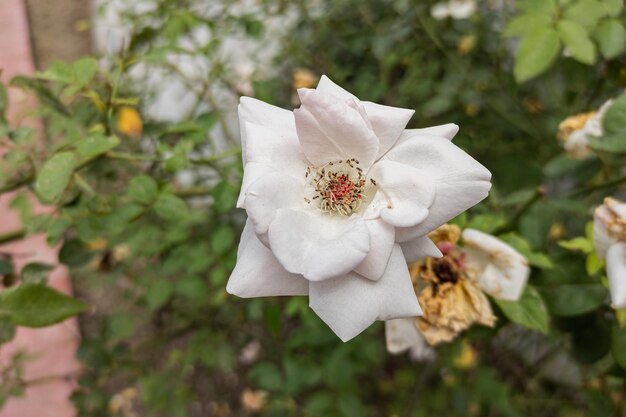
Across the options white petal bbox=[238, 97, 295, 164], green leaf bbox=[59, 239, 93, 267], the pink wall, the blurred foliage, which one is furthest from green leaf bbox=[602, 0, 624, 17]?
the pink wall

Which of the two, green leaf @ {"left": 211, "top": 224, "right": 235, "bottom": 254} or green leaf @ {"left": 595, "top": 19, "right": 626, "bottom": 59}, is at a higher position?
green leaf @ {"left": 595, "top": 19, "right": 626, "bottom": 59}

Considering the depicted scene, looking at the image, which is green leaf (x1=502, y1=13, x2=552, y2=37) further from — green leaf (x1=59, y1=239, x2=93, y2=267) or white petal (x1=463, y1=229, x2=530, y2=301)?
green leaf (x1=59, y1=239, x2=93, y2=267)

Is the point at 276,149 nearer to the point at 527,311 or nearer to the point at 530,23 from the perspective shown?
the point at 527,311

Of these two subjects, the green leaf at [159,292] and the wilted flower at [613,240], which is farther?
the green leaf at [159,292]

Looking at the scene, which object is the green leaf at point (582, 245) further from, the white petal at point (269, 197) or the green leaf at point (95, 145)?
the green leaf at point (95, 145)

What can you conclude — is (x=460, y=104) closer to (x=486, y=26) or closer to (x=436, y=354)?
(x=486, y=26)

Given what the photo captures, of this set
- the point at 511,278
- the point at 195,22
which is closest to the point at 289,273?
the point at 511,278

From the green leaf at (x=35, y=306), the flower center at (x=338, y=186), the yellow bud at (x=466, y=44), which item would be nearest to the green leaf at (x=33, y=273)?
the green leaf at (x=35, y=306)
